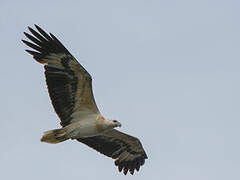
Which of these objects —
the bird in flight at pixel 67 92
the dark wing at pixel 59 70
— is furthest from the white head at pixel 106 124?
the dark wing at pixel 59 70

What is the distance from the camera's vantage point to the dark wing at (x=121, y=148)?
19094mm

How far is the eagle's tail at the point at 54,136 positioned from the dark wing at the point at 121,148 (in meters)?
1.53

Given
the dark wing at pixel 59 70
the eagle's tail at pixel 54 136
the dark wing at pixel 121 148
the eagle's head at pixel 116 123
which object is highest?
the dark wing at pixel 59 70

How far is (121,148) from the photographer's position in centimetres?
1934

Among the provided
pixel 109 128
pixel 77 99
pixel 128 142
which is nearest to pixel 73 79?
pixel 77 99

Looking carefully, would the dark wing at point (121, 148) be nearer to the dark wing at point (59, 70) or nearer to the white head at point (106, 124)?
the white head at point (106, 124)

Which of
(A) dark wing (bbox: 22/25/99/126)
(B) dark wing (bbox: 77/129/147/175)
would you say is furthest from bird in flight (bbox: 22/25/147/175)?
(B) dark wing (bbox: 77/129/147/175)

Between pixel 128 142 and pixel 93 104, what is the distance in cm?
208

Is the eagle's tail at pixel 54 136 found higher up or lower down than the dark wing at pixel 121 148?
higher up

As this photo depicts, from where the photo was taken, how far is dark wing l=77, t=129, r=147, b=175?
1909cm

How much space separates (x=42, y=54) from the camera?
Answer: 17.4 meters

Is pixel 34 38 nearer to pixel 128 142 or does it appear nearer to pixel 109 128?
pixel 109 128

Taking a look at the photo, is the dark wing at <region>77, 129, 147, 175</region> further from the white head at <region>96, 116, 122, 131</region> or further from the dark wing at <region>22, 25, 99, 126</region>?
the dark wing at <region>22, 25, 99, 126</region>

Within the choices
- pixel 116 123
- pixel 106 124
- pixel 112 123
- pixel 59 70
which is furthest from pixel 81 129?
pixel 59 70
